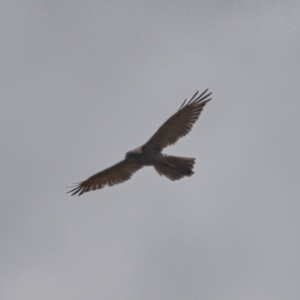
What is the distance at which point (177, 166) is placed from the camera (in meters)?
18.5

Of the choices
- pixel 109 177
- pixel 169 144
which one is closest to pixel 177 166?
pixel 169 144

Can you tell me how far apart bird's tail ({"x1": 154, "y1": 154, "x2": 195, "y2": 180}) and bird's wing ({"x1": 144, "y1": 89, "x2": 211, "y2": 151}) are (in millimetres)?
482

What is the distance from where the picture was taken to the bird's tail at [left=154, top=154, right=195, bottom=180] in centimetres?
1842

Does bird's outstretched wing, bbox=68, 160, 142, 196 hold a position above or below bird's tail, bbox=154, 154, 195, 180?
above

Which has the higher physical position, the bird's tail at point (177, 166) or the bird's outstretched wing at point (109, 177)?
the bird's outstretched wing at point (109, 177)

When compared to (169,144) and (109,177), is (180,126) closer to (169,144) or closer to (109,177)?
(169,144)

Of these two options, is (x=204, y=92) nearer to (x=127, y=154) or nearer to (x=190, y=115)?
(x=190, y=115)

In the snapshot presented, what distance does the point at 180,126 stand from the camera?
733 inches

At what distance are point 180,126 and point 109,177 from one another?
2.78m

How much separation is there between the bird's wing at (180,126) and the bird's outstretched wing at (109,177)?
4.33 feet

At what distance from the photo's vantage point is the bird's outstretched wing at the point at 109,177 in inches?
770

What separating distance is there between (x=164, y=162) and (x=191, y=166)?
75cm

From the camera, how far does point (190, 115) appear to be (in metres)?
18.7

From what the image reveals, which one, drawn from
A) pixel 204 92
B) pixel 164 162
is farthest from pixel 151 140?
pixel 204 92
